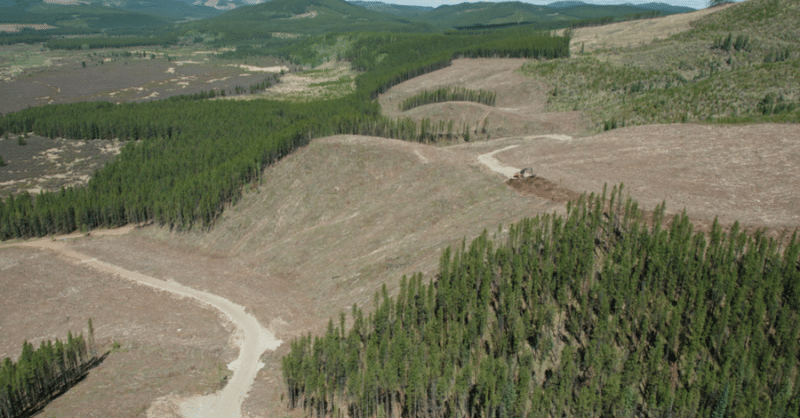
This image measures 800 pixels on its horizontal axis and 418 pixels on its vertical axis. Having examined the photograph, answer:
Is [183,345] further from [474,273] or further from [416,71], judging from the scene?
[416,71]

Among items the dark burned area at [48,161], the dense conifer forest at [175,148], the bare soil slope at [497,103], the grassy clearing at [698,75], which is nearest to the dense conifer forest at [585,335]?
the dense conifer forest at [175,148]

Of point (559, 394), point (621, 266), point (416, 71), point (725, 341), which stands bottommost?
point (559, 394)

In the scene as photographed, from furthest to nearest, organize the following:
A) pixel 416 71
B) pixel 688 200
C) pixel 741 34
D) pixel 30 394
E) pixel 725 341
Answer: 1. pixel 416 71
2. pixel 741 34
3. pixel 688 200
4. pixel 30 394
5. pixel 725 341

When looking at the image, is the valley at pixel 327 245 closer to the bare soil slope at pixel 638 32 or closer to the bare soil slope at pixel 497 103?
the bare soil slope at pixel 497 103

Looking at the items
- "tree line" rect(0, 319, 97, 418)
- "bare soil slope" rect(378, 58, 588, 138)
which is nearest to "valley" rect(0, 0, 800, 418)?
"tree line" rect(0, 319, 97, 418)

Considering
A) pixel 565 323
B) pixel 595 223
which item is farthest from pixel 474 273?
pixel 595 223

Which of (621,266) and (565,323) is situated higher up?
(621,266)

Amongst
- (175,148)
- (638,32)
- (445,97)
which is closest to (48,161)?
(175,148)

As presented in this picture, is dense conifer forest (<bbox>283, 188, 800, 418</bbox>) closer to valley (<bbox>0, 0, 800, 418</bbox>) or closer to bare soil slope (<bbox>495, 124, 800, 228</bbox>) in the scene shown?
valley (<bbox>0, 0, 800, 418</bbox>)
